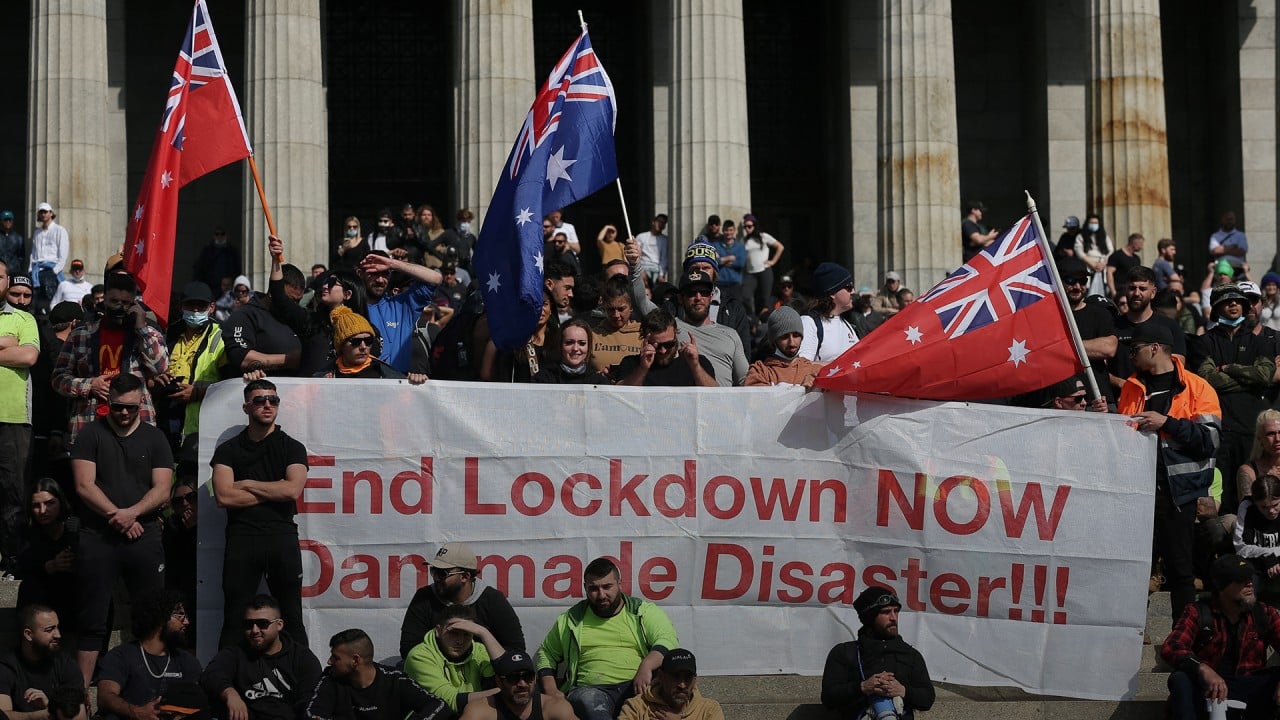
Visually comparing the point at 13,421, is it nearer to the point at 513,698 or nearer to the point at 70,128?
the point at 513,698

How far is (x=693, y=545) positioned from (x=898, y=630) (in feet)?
4.79

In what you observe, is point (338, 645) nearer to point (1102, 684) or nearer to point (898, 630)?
point (898, 630)

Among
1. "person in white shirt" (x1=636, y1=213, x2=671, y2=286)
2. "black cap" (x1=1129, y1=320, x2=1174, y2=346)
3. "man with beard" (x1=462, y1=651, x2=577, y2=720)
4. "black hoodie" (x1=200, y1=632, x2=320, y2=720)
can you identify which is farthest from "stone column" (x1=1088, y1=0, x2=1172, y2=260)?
"black hoodie" (x1=200, y1=632, x2=320, y2=720)

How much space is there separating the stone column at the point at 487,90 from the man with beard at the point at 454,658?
677 inches

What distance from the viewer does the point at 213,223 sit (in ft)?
116

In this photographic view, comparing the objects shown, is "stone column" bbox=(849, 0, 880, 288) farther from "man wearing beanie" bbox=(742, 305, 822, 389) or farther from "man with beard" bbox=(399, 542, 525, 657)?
"man with beard" bbox=(399, 542, 525, 657)

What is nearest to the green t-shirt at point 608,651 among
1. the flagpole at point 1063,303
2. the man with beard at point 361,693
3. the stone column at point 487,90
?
the man with beard at point 361,693

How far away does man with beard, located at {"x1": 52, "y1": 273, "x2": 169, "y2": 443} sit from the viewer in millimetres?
15414

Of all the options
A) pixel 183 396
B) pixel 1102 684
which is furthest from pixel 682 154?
pixel 1102 684

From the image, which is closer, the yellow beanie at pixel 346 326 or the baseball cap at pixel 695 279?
the yellow beanie at pixel 346 326

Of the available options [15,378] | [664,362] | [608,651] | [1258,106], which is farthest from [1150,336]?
[1258,106]

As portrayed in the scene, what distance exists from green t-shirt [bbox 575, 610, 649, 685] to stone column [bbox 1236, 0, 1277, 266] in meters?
24.4

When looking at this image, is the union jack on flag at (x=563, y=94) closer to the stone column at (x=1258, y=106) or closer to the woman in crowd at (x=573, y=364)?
the woman in crowd at (x=573, y=364)

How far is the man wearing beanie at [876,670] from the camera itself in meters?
12.7
